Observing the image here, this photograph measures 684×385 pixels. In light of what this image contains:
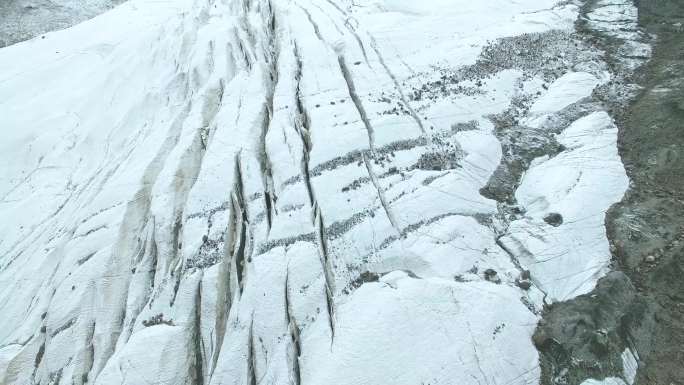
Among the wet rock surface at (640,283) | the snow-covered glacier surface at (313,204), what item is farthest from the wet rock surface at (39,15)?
the wet rock surface at (640,283)

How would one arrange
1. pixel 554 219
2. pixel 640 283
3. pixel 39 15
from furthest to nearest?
pixel 39 15
pixel 554 219
pixel 640 283

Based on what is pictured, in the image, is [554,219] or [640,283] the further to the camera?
[554,219]

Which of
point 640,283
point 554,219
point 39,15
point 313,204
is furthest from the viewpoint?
point 39,15

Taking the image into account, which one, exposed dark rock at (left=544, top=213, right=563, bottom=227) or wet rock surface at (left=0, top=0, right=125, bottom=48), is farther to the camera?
wet rock surface at (left=0, top=0, right=125, bottom=48)

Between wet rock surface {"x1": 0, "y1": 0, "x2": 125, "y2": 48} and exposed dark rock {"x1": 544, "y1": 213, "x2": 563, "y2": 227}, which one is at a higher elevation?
wet rock surface {"x1": 0, "y1": 0, "x2": 125, "y2": 48}

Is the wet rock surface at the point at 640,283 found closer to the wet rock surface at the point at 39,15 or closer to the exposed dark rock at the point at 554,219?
the exposed dark rock at the point at 554,219

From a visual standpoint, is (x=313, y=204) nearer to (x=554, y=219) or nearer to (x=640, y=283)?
Answer: (x=554, y=219)

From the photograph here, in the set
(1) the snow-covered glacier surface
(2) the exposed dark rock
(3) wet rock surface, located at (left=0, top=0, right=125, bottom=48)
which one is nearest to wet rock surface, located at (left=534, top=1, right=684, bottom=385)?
(1) the snow-covered glacier surface

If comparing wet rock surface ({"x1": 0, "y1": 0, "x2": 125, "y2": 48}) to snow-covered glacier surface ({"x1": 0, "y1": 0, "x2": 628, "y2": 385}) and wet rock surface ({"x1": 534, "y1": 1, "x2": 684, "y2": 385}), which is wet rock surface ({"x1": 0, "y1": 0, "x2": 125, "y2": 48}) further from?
wet rock surface ({"x1": 534, "y1": 1, "x2": 684, "y2": 385})

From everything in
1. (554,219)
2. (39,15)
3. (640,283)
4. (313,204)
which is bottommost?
(640,283)

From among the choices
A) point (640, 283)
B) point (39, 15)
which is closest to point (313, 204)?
point (640, 283)
